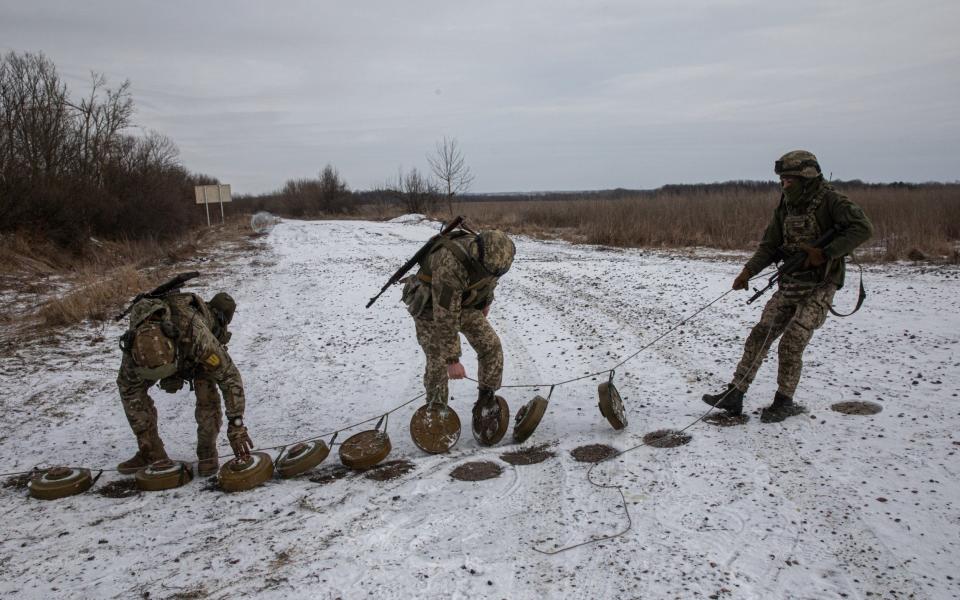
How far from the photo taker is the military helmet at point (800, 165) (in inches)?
183

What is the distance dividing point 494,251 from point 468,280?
37 cm

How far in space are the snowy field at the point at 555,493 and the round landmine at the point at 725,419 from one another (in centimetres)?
12

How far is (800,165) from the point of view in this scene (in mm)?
4645

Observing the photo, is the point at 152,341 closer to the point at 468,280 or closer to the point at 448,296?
the point at 448,296

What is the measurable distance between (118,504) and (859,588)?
459 cm

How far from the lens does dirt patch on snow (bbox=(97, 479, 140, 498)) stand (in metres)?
4.37

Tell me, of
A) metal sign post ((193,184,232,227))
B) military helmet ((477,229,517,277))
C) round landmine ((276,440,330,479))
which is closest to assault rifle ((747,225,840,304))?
military helmet ((477,229,517,277))

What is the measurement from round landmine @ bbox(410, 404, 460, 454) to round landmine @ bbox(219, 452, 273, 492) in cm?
116

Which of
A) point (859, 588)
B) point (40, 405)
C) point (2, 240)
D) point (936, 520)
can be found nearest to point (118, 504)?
point (40, 405)

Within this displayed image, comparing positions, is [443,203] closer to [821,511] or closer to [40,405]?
[40,405]

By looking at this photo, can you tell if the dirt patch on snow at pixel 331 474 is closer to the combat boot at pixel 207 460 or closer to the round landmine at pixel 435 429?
the round landmine at pixel 435 429

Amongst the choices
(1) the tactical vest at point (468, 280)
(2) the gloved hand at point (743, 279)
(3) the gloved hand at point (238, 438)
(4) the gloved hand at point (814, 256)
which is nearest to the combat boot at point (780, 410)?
(2) the gloved hand at point (743, 279)

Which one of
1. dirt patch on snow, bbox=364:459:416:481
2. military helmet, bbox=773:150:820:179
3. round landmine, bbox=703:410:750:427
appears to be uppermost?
military helmet, bbox=773:150:820:179

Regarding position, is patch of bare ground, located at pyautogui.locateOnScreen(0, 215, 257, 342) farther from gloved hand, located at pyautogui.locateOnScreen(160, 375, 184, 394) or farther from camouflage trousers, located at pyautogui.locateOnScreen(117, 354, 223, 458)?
gloved hand, located at pyautogui.locateOnScreen(160, 375, 184, 394)
